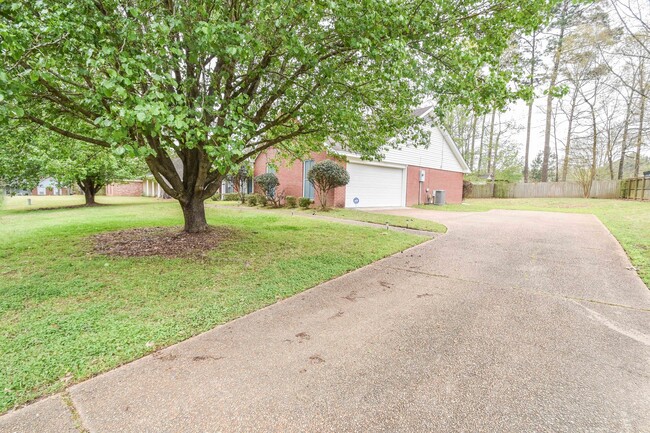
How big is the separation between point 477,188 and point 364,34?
25.9m

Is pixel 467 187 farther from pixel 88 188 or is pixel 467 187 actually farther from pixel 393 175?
pixel 88 188

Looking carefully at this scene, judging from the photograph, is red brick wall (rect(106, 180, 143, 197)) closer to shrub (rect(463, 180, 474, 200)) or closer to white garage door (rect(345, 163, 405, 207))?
white garage door (rect(345, 163, 405, 207))

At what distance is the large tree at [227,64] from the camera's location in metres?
3.25

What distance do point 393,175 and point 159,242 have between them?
12.7 m

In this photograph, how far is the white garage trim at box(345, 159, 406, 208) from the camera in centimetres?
1461

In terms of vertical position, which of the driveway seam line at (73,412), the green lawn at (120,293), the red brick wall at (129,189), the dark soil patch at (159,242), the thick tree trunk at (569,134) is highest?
the thick tree trunk at (569,134)

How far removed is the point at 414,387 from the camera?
87.7 inches

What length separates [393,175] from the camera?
16.7 m

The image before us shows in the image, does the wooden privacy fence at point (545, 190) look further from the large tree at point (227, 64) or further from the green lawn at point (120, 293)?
the large tree at point (227, 64)

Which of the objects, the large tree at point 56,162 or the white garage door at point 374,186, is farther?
the white garage door at point 374,186

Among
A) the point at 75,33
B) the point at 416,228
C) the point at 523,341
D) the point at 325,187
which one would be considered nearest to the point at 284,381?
the point at 523,341

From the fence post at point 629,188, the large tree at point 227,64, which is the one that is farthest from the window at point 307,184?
the fence post at point 629,188

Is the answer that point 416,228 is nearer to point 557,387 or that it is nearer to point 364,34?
point 364,34

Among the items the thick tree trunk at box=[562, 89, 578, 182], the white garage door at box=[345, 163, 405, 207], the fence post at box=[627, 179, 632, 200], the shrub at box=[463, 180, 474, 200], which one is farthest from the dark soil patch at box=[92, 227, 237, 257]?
the thick tree trunk at box=[562, 89, 578, 182]
